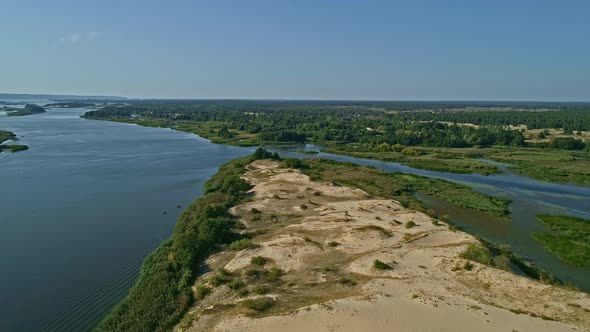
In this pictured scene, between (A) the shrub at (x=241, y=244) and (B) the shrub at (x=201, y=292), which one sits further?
(A) the shrub at (x=241, y=244)

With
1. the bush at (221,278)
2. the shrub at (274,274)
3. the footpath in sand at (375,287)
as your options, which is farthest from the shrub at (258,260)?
the bush at (221,278)

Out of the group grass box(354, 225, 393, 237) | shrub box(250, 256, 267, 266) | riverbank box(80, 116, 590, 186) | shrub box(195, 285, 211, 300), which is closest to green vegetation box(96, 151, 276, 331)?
shrub box(195, 285, 211, 300)

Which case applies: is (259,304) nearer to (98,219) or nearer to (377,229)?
(377,229)

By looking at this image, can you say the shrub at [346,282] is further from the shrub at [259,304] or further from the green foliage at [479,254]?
the green foliage at [479,254]

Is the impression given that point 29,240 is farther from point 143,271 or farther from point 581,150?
A: point 581,150

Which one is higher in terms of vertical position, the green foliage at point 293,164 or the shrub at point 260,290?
the green foliage at point 293,164

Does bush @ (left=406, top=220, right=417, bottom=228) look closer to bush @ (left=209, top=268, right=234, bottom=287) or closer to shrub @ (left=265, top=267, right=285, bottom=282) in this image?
shrub @ (left=265, top=267, right=285, bottom=282)

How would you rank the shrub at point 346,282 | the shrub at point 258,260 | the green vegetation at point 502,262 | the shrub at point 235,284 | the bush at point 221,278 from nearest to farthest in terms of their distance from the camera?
the shrub at point 235,284, the shrub at point 346,282, the bush at point 221,278, the green vegetation at point 502,262, the shrub at point 258,260
